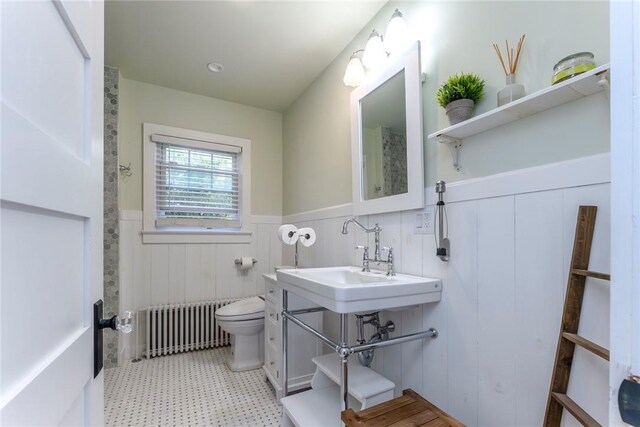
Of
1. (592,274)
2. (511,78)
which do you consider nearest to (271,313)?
(592,274)

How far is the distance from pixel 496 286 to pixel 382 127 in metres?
1.08

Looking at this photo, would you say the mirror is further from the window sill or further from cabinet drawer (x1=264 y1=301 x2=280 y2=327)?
the window sill

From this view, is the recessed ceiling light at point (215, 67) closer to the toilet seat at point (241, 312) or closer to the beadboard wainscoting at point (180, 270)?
the beadboard wainscoting at point (180, 270)

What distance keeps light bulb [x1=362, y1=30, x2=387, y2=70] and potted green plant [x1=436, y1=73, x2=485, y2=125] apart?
0.63 m

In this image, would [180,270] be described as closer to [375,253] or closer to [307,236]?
[307,236]

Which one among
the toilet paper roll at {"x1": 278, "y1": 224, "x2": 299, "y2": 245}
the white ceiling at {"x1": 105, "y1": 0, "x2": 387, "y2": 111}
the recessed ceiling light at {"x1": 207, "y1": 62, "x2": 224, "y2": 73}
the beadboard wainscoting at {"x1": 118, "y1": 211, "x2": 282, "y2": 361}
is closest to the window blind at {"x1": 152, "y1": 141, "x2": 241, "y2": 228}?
the beadboard wainscoting at {"x1": 118, "y1": 211, "x2": 282, "y2": 361}

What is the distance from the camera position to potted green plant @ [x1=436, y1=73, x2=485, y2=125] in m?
1.22

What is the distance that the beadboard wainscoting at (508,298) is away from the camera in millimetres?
908

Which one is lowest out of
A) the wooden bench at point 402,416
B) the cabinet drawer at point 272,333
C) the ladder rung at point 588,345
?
the cabinet drawer at point 272,333

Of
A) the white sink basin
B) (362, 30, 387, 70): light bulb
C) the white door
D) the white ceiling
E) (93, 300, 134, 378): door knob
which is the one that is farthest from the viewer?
the white ceiling

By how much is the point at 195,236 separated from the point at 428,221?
7.39 feet

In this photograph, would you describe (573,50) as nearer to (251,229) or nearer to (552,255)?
(552,255)

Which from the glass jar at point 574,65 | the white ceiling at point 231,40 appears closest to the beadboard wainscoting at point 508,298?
the glass jar at point 574,65

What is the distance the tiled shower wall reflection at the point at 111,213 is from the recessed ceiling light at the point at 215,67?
2.58ft
